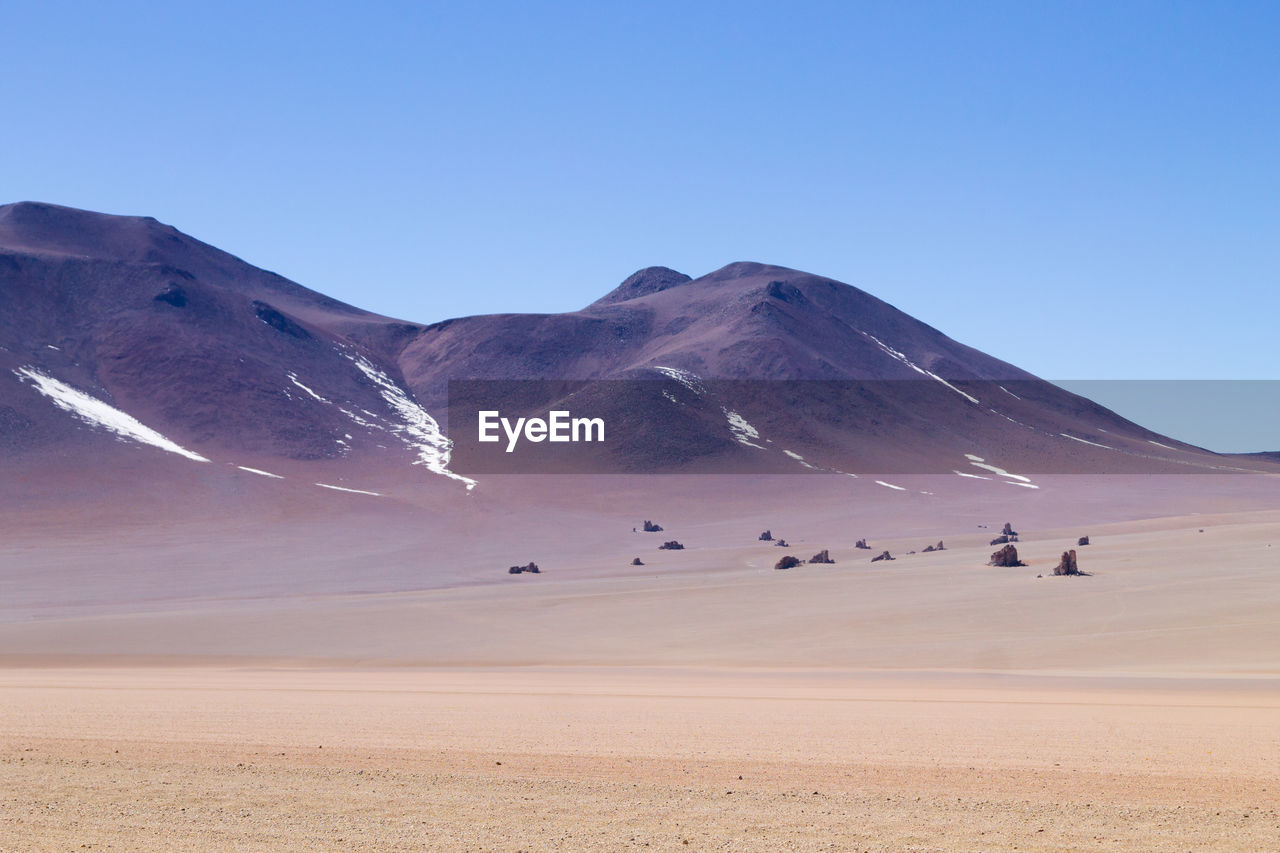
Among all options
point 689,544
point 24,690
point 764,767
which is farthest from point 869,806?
point 689,544

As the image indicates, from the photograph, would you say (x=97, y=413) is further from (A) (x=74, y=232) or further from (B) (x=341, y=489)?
(A) (x=74, y=232)

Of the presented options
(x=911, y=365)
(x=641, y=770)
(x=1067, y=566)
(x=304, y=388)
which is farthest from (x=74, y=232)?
(x=641, y=770)

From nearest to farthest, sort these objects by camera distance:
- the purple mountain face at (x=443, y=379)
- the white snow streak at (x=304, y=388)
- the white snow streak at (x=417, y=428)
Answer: the white snow streak at (x=417, y=428)
the purple mountain face at (x=443, y=379)
the white snow streak at (x=304, y=388)

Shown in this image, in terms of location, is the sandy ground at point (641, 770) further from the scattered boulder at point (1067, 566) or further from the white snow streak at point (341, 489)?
the white snow streak at point (341, 489)

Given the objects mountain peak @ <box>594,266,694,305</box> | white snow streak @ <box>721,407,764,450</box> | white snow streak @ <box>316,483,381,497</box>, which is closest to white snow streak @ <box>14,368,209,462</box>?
white snow streak @ <box>316,483,381,497</box>

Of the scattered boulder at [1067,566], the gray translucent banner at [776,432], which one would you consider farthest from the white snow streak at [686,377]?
the scattered boulder at [1067,566]

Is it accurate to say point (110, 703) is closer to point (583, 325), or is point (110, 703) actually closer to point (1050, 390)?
point (583, 325)
